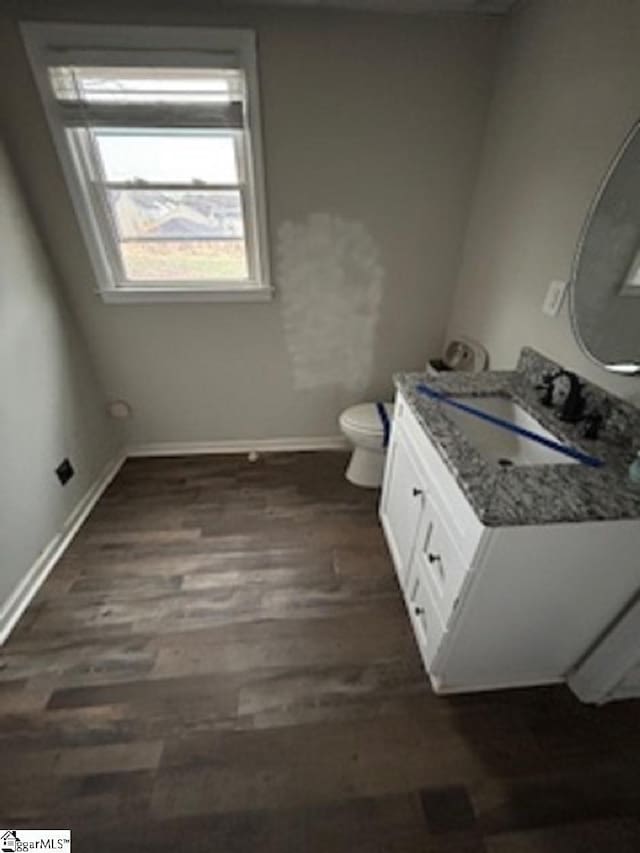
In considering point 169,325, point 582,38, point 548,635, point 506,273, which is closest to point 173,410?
point 169,325

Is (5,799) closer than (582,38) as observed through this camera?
Yes

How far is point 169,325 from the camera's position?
1981 millimetres

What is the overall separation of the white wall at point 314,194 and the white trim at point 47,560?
44 centimetres

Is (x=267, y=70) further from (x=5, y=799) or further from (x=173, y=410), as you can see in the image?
(x=5, y=799)

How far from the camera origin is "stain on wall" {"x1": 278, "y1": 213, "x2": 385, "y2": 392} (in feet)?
5.95

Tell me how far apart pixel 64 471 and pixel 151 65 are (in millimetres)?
1756

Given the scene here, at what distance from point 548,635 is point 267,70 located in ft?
7.41

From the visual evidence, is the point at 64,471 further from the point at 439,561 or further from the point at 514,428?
the point at 514,428

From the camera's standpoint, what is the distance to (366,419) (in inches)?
77.9

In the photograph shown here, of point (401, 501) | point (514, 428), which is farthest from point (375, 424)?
point (514, 428)

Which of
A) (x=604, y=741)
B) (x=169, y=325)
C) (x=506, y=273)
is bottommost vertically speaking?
(x=604, y=741)

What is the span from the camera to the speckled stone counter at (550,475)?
33.0 inches

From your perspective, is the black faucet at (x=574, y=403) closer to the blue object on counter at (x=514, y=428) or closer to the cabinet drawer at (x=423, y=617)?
the blue object on counter at (x=514, y=428)

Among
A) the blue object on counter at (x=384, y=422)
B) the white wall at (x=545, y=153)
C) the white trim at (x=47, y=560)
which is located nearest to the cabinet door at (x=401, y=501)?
the blue object on counter at (x=384, y=422)
